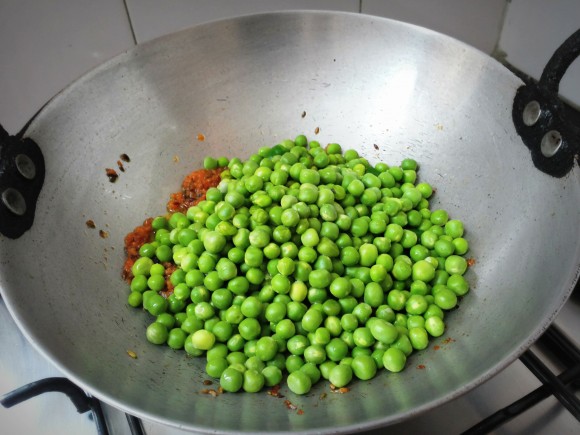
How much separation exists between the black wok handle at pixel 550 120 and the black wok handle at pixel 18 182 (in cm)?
143

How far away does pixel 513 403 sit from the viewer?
132 centimetres

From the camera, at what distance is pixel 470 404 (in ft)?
4.58

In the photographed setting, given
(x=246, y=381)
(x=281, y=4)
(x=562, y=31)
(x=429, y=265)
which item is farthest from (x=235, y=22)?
(x=562, y=31)

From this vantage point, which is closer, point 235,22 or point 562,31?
point 235,22

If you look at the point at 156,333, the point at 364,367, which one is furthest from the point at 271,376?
the point at 156,333

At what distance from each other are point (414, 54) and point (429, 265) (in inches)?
30.0

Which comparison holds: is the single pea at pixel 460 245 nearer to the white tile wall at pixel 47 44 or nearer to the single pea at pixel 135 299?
the single pea at pixel 135 299

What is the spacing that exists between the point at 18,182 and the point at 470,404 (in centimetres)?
148

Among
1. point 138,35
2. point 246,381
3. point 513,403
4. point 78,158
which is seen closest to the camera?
point 246,381

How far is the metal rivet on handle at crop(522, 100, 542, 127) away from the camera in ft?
4.20

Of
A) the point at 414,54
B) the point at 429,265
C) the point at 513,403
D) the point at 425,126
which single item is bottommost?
the point at 513,403

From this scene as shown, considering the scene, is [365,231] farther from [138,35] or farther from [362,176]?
[138,35]

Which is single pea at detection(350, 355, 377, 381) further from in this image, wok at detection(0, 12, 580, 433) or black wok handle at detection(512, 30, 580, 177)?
black wok handle at detection(512, 30, 580, 177)

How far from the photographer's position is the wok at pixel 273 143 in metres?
1.05
